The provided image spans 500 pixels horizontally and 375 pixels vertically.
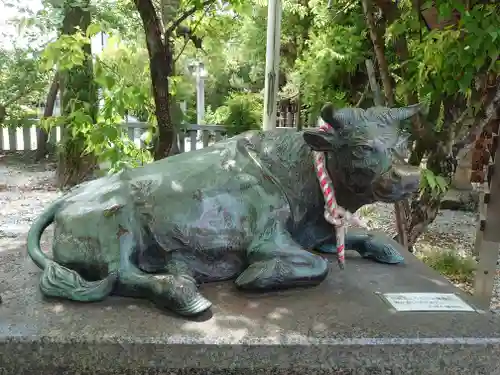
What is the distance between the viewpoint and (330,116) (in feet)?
6.00

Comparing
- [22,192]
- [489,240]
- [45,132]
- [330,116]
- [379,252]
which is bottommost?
[22,192]

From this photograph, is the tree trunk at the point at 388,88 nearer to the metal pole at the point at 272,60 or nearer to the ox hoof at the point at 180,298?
the metal pole at the point at 272,60

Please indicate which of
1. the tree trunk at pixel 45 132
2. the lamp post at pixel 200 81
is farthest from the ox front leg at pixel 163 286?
the lamp post at pixel 200 81

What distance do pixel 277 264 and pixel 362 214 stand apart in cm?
469

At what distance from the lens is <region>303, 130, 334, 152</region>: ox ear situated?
1.85m

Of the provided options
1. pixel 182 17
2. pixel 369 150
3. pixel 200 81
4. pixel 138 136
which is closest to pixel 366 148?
pixel 369 150

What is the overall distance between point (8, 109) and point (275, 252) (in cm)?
847

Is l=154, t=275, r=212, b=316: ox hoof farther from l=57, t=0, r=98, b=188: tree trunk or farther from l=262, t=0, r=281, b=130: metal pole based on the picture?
l=262, t=0, r=281, b=130: metal pole

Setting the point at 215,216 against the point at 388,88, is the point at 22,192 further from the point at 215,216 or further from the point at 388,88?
the point at 215,216

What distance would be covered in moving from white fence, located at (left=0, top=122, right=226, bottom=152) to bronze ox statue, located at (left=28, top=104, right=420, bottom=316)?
4.73m

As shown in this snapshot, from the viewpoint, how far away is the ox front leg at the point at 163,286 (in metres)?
1.70

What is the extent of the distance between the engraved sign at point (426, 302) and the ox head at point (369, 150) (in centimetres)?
38

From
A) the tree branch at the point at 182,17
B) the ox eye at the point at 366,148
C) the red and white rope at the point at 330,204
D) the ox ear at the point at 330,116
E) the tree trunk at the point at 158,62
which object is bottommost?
the red and white rope at the point at 330,204

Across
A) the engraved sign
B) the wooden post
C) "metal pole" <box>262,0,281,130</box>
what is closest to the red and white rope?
the engraved sign
